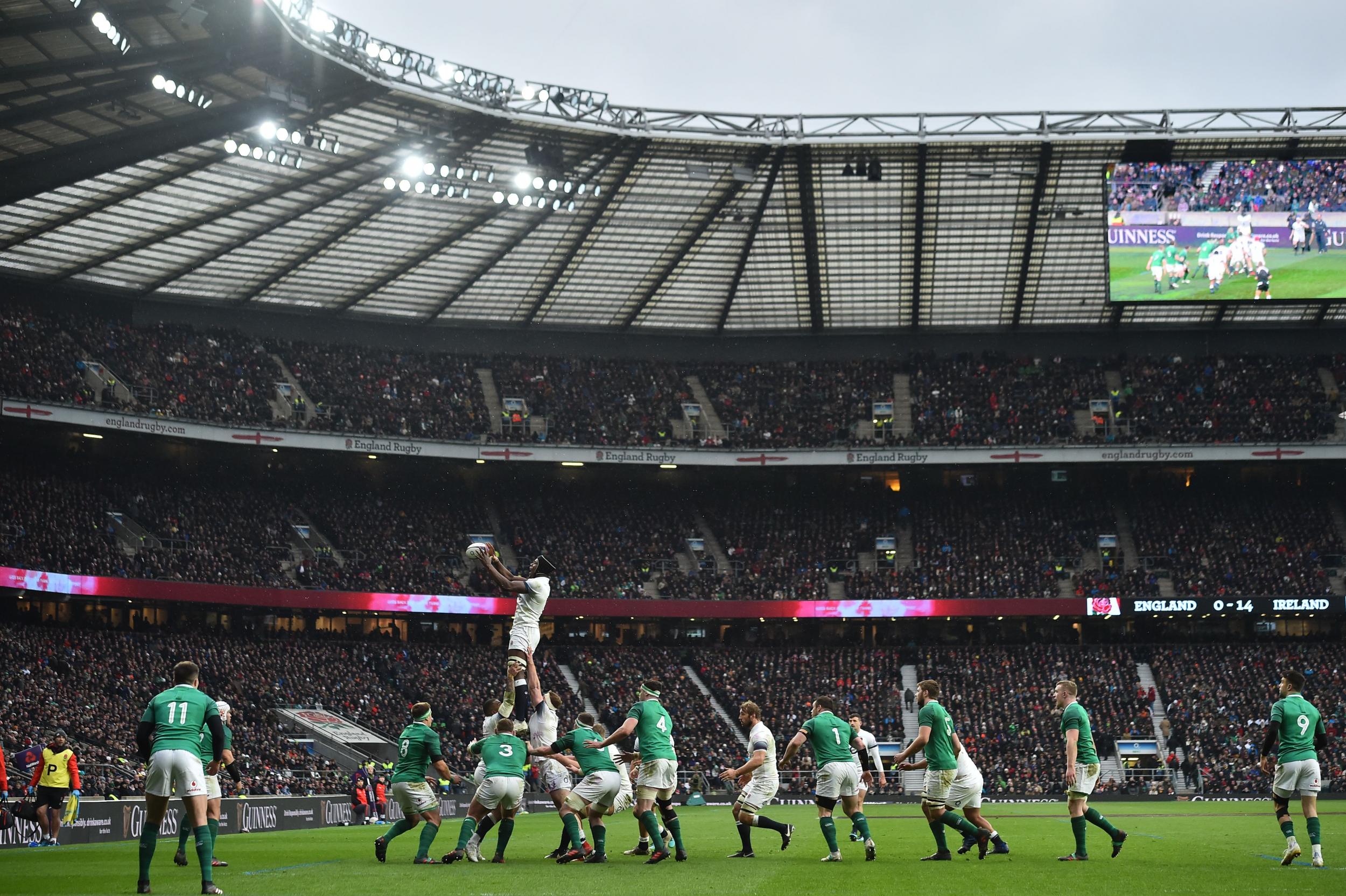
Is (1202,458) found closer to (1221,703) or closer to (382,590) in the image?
(1221,703)

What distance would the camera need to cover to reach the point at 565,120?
1821 inches

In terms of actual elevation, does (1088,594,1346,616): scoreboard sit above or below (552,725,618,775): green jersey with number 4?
above

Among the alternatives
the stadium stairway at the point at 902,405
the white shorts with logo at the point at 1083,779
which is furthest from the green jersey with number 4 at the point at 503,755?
the stadium stairway at the point at 902,405

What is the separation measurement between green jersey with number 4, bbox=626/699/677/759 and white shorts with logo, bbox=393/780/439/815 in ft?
9.90

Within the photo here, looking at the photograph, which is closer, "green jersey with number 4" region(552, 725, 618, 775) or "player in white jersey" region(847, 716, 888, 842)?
"green jersey with number 4" region(552, 725, 618, 775)

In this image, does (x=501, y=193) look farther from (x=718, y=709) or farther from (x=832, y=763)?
(x=832, y=763)

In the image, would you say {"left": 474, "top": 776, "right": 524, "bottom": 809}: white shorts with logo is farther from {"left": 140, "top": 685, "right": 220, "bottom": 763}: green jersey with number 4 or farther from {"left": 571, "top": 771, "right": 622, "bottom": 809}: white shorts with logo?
{"left": 140, "top": 685, "right": 220, "bottom": 763}: green jersey with number 4

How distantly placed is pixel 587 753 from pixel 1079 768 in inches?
259

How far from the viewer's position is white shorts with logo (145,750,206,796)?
13859mm

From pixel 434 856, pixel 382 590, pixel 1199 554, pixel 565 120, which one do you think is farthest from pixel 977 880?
pixel 1199 554

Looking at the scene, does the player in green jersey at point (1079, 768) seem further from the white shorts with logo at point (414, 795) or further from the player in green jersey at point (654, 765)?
the white shorts with logo at point (414, 795)

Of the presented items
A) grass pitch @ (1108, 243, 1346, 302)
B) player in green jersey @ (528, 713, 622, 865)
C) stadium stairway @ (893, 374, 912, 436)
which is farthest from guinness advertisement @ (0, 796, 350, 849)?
grass pitch @ (1108, 243, 1346, 302)

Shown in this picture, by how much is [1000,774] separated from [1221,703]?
993 centimetres

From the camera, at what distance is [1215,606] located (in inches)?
2254
